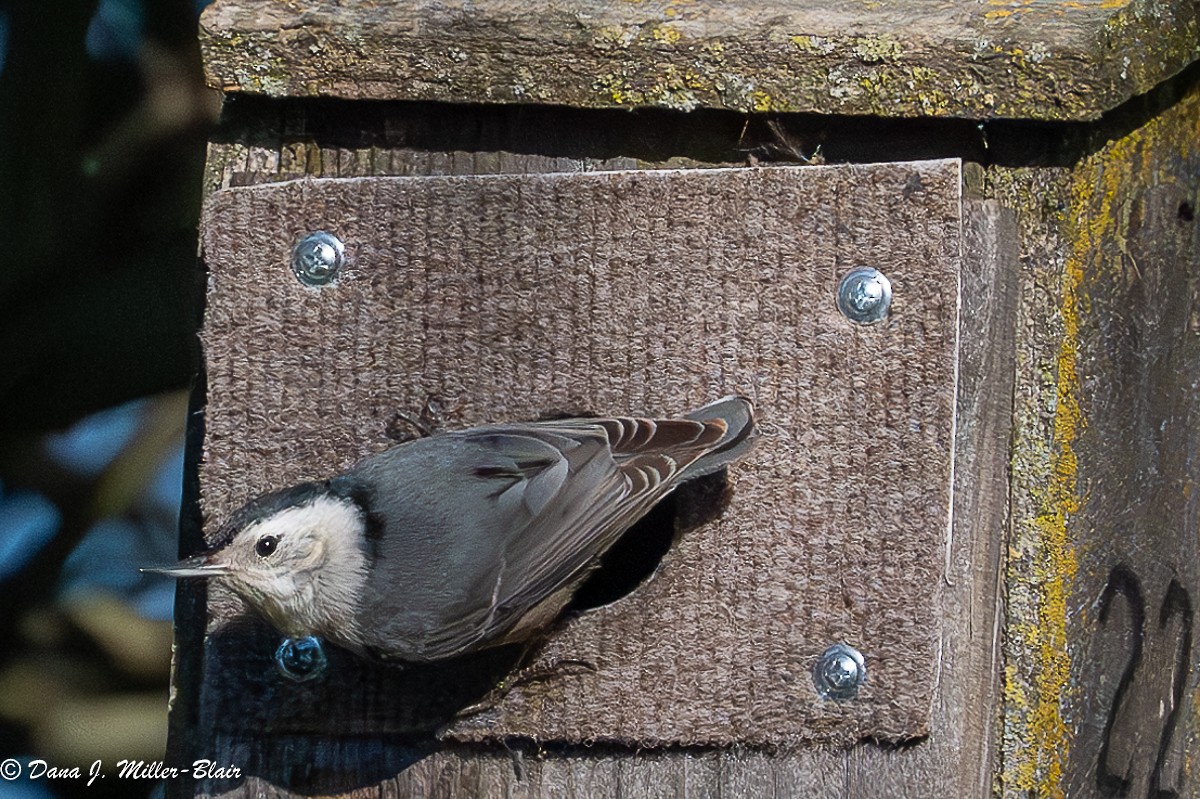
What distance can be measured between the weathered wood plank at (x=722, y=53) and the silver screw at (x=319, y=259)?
199 millimetres

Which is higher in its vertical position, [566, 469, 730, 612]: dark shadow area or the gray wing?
the gray wing

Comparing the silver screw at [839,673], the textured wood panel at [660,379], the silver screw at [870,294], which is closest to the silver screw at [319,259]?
the textured wood panel at [660,379]

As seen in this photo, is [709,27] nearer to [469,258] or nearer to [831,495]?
[469,258]

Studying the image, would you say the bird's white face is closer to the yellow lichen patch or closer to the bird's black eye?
the bird's black eye

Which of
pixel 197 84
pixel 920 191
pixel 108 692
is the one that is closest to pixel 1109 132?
pixel 920 191

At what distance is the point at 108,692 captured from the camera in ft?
9.41

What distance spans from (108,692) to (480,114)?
1303 mm

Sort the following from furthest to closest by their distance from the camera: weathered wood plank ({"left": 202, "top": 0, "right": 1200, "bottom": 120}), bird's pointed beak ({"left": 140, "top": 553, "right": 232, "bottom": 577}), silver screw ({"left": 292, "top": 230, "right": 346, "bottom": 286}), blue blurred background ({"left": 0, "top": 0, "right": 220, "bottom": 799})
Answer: blue blurred background ({"left": 0, "top": 0, "right": 220, "bottom": 799}), silver screw ({"left": 292, "top": 230, "right": 346, "bottom": 286}), weathered wood plank ({"left": 202, "top": 0, "right": 1200, "bottom": 120}), bird's pointed beak ({"left": 140, "top": 553, "right": 232, "bottom": 577})

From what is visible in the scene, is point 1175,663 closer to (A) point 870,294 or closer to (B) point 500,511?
(A) point 870,294

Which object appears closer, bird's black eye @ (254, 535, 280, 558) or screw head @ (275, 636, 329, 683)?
bird's black eye @ (254, 535, 280, 558)

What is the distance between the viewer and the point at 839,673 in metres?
2.08

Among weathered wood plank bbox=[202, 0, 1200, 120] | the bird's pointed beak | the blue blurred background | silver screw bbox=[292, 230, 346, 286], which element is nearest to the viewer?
the bird's pointed beak

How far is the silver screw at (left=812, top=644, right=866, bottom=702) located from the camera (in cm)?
208

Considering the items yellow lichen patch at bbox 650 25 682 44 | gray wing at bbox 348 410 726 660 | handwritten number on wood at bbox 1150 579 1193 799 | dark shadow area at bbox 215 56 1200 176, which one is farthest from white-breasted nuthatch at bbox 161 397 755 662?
handwritten number on wood at bbox 1150 579 1193 799
